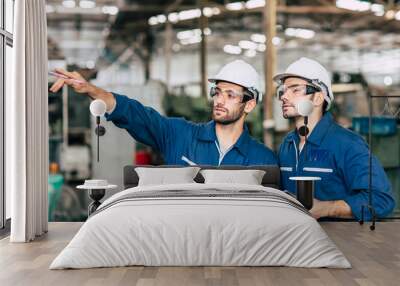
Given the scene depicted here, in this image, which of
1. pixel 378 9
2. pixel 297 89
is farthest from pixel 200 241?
pixel 378 9

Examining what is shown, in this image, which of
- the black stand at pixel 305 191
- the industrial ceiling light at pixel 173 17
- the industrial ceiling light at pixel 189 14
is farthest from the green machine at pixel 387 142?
the industrial ceiling light at pixel 173 17

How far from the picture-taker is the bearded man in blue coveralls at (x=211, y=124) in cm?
670

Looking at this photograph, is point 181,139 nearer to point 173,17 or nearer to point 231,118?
point 231,118

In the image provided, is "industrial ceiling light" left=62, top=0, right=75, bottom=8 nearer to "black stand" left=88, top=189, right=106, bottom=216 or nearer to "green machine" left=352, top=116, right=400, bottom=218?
"black stand" left=88, top=189, right=106, bottom=216

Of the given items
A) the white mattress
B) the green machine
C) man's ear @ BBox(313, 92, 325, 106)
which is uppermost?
man's ear @ BBox(313, 92, 325, 106)

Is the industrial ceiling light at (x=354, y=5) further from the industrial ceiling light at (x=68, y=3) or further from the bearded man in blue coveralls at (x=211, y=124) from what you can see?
the industrial ceiling light at (x=68, y=3)

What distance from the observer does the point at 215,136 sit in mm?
6703

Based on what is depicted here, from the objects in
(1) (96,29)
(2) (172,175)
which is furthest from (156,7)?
(2) (172,175)

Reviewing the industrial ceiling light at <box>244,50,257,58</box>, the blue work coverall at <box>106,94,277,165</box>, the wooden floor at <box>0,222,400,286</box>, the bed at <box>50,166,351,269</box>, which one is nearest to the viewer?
the wooden floor at <box>0,222,400,286</box>

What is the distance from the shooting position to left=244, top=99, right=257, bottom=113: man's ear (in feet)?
22.1

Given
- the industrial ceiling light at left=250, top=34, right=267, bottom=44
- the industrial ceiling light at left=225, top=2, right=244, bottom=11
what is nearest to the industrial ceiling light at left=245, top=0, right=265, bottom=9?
the industrial ceiling light at left=225, top=2, right=244, bottom=11

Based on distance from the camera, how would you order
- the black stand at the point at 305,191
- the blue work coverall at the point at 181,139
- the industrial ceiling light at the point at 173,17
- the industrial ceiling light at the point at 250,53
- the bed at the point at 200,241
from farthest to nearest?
the industrial ceiling light at the point at 173,17
the industrial ceiling light at the point at 250,53
the blue work coverall at the point at 181,139
the black stand at the point at 305,191
the bed at the point at 200,241

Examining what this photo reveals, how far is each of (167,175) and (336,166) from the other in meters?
1.82

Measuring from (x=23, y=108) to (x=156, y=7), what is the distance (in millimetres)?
2144
